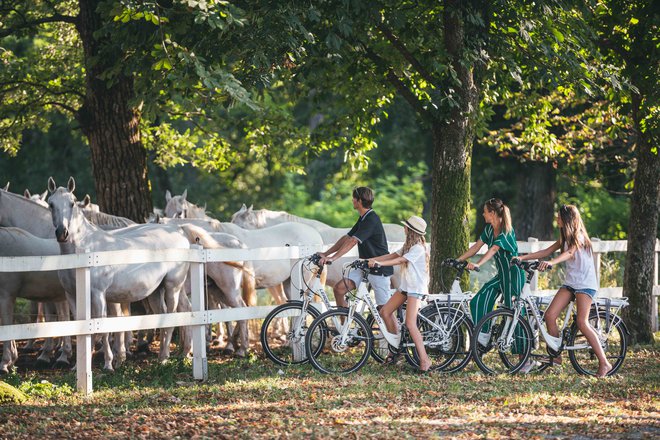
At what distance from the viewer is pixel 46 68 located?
17.4 meters

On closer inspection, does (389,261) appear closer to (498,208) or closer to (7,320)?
(498,208)

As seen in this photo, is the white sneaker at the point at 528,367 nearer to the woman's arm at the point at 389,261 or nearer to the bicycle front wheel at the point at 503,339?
the bicycle front wheel at the point at 503,339

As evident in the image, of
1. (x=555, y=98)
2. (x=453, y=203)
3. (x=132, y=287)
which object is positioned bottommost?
(x=132, y=287)

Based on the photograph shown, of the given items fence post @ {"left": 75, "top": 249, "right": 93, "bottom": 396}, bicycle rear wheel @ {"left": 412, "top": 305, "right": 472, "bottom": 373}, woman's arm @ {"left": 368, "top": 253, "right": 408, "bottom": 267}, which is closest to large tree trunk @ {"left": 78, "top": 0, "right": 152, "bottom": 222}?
fence post @ {"left": 75, "top": 249, "right": 93, "bottom": 396}

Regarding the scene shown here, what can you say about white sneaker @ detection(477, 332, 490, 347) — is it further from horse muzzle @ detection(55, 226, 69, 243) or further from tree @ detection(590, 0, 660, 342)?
horse muzzle @ detection(55, 226, 69, 243)

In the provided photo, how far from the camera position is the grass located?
7.39 m

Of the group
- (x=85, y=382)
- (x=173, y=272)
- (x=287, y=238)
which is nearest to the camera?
(x=85, y=382)

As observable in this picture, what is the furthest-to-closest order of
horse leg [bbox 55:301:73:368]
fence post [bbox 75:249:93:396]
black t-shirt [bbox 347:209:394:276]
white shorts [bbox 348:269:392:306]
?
horse leg [bbox 55:301:73:368], white shorts [bbox 348:269:392:306], black t-shirt [bbox 347:209:394:276], fence post [bbox 75:249:93:396]

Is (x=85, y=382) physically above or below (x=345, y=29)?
below

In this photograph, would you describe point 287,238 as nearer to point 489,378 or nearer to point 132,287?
point 132,287

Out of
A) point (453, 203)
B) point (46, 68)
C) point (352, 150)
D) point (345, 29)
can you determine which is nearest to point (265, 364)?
point (453, 203)

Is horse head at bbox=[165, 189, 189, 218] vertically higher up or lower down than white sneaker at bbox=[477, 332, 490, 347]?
higher up

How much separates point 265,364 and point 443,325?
2.38m

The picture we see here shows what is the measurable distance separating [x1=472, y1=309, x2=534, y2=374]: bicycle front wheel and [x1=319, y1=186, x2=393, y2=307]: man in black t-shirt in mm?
1162
